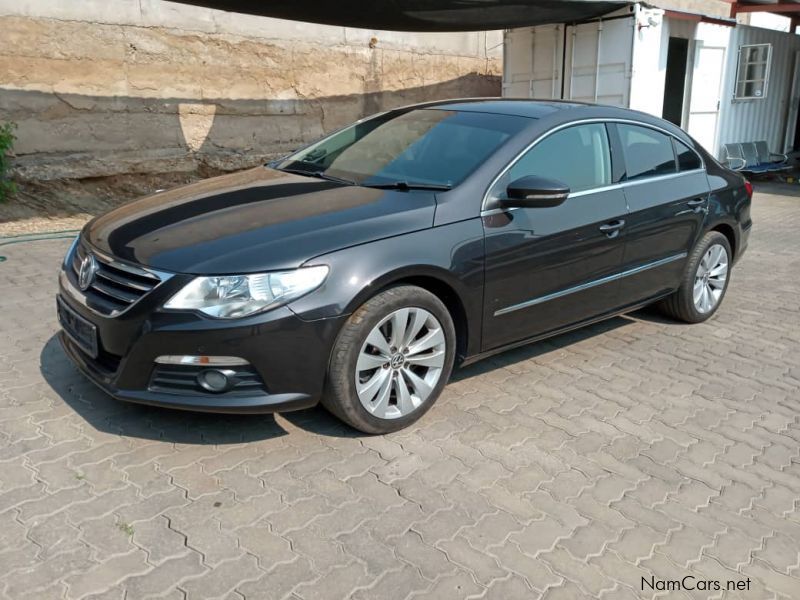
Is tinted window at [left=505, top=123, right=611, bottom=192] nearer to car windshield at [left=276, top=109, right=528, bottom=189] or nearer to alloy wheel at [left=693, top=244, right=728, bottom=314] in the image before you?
car windshield at [left=276, top=109, right=528, bottom=189]

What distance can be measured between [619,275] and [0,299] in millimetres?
4515

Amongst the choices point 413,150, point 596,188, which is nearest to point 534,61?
point 596,188

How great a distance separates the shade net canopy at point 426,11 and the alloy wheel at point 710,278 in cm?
445

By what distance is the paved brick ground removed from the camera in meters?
2.52

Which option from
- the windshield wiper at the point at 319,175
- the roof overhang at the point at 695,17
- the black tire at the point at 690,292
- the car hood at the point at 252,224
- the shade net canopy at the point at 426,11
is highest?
→ the roof overhang at the point at 695,17

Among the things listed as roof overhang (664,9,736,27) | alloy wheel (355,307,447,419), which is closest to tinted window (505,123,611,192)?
alloy wheel (355,307,447,419)

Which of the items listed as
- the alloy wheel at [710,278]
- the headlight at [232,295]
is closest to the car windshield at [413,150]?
the headlight at [232,295]

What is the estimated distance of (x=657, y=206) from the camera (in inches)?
181

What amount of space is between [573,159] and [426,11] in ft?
16.0

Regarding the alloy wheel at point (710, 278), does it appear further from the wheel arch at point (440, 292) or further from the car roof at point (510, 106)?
the wheel arch at point (440, 292)

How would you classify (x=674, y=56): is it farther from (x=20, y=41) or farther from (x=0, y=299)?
(x=0, y=299)

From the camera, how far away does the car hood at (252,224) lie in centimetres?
308

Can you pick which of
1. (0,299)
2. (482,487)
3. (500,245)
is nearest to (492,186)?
(500,245)

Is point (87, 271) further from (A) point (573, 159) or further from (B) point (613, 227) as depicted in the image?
(B) point (613, 227)
